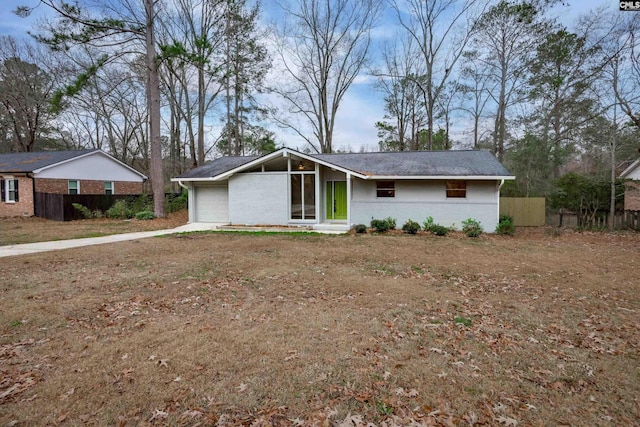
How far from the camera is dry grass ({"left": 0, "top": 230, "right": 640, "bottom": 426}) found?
2742 mm

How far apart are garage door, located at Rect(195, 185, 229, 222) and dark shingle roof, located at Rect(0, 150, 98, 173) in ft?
32.1

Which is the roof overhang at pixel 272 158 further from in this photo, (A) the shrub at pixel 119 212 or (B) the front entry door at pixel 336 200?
(A) the shrub at pixel 119 212

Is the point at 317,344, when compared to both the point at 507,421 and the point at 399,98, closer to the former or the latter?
the point at 507,421

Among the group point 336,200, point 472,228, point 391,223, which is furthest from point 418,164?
point 336,200

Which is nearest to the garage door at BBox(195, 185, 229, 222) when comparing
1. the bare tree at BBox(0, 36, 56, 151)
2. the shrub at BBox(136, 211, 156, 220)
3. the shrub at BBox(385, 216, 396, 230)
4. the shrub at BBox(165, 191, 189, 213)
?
the shrub at BBox(136, 211, 156, 220)

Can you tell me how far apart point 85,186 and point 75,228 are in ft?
29.4

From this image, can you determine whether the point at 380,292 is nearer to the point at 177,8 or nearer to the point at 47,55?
the point at 177,8

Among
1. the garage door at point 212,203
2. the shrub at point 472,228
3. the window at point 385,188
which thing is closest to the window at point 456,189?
the shrub at point 472,228

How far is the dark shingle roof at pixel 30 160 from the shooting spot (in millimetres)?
18919

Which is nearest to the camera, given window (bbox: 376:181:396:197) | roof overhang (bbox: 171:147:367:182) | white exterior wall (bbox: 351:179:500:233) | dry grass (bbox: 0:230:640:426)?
dry grass (bbox: 0:230:640:426)

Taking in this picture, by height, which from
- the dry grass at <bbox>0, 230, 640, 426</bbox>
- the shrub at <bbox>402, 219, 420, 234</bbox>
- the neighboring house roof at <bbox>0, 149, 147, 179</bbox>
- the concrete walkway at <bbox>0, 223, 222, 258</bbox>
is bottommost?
the dry grass at <bbox>0, 230, 640, 426</bbox>

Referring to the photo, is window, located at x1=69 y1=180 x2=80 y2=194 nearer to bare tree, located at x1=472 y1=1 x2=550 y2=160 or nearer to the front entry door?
the front entry door

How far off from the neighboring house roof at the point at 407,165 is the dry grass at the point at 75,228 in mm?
2718

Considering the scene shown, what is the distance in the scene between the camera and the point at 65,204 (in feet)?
→ 54.4
